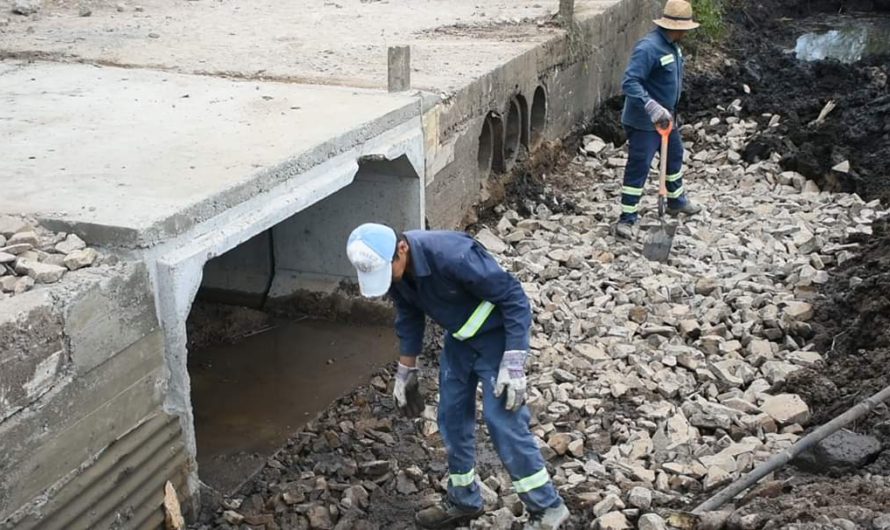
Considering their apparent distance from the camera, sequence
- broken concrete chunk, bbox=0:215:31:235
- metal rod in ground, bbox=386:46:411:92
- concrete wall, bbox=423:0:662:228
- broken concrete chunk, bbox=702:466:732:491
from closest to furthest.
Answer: broken concrete chunk, bbox=0:215:31:235 → broken concrete chunk, bbox=702:466:732:491 → metal rod in ground, bbox=386:46:411:92 → concrete wall, bbox=423:0:662:228

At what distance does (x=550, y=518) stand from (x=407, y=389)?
3.00 ft

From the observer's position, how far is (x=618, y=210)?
952 centimetres

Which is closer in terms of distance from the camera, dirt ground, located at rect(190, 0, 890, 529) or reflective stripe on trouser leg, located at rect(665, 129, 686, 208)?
dirt ground, located at rect(190, 0, 890, 529)

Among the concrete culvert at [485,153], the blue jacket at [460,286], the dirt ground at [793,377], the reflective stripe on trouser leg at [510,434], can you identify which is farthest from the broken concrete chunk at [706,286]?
the blue jacket at [460,286]

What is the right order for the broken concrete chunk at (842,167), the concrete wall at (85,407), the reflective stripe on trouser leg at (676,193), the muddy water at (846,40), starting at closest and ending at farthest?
the concrete wall at (85,407), the reflective stripe on trouser leg at (676,193), the broken concrete chunk at (842,167), the muddy water at (846,40)

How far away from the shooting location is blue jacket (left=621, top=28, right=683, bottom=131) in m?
8.35

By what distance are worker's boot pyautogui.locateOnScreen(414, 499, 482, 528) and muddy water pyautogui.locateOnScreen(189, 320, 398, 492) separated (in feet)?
4.06

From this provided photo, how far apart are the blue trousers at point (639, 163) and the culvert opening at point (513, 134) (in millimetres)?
1111

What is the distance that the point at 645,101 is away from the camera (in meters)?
8.30

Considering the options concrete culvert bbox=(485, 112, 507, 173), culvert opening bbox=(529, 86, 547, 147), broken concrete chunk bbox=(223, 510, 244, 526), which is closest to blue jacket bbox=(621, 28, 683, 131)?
concrete culvert bbox=(485, 112, 507, 173)

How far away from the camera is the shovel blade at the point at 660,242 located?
8.18 metres

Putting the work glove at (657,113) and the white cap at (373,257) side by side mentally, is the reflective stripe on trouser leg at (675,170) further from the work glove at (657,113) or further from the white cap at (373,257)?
the white cap at (373,257)

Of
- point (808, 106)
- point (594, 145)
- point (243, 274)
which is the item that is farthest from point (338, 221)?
point (808, 106)

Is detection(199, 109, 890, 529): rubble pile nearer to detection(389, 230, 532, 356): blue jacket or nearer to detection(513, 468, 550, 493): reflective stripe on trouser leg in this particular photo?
detection(513, 468, 550, 493): reflective stripe on trouser leg
